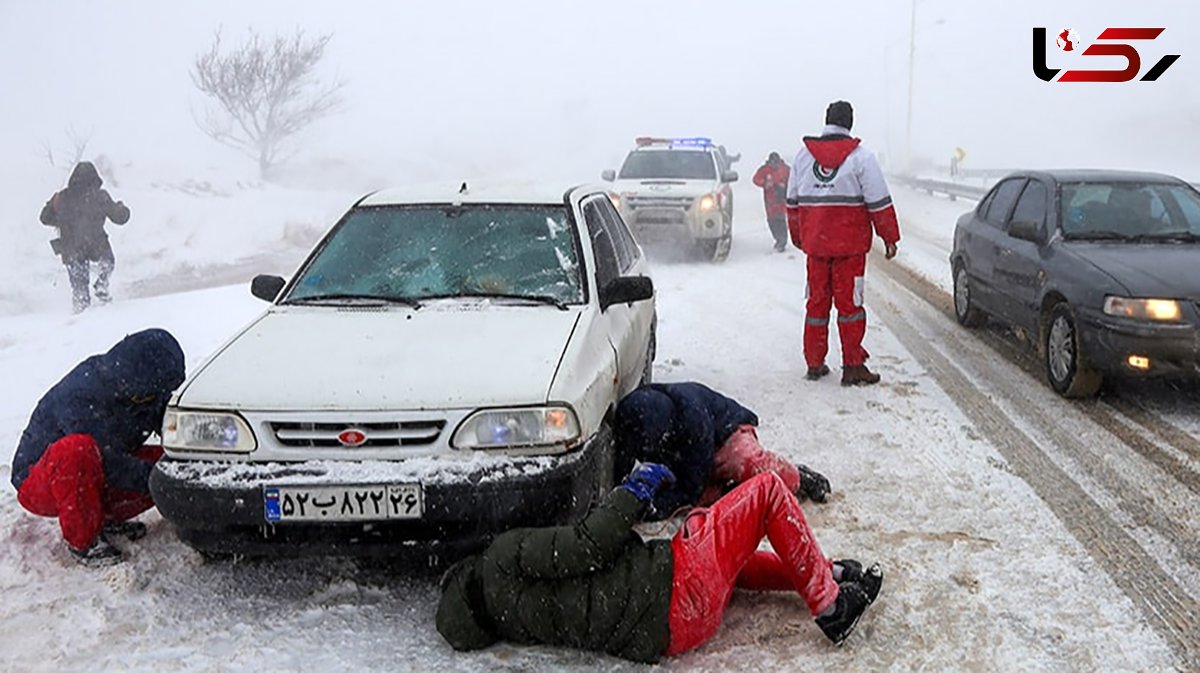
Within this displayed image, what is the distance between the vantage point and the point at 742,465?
4367mm

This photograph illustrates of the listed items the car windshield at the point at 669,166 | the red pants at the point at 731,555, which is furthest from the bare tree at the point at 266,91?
the red pants at the point at 731,555

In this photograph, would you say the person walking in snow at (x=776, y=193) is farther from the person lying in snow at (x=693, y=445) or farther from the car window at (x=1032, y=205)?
the person lying in snow at (x=693, y=445)

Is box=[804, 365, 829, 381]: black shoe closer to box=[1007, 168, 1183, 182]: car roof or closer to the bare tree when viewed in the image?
box=[1007, 168, 1183, 182]: car roof

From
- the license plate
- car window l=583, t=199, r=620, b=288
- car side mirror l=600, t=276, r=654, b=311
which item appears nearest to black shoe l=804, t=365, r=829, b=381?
car window l=583, t=199, r=620, b=288

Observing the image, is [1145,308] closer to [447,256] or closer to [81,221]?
[447,256]

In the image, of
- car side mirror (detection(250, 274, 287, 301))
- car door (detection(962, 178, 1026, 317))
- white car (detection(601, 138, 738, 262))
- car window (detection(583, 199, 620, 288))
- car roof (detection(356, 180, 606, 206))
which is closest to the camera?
car window (detection(583, 199, 620, 288))

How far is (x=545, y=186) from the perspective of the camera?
5.54 meters

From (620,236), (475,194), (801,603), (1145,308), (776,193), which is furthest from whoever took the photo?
(776,193)

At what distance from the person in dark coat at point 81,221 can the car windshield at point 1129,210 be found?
9987 millimetres

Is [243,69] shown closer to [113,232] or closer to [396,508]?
[113,232]

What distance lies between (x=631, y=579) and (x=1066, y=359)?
4355 millimetres

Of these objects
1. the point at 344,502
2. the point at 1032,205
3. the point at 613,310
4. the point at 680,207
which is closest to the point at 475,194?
the point at 613,310

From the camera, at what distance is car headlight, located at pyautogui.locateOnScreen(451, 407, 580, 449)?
11.2 ft

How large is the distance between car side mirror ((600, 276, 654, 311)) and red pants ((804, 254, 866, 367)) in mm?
2495
